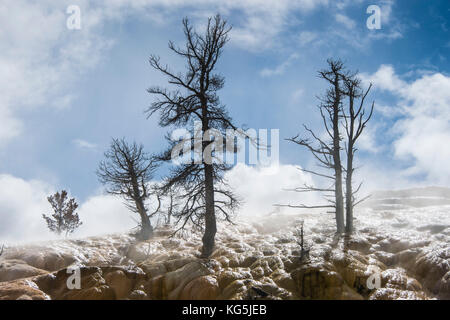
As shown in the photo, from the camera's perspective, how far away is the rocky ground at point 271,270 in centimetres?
756

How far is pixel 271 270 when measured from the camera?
8.85m

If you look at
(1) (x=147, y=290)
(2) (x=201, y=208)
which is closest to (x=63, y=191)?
(2) (x=201, y=208)

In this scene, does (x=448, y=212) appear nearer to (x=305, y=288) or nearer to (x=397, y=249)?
(x=397, y=249)

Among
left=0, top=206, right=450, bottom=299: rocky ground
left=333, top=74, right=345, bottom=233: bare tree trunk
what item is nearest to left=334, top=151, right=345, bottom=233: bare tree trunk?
left=333, top=74, right=345, bottom=233: bare tree trunk

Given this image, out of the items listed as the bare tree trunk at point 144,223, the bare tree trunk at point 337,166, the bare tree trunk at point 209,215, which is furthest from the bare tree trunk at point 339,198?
the bare tree trunk at point 144,223

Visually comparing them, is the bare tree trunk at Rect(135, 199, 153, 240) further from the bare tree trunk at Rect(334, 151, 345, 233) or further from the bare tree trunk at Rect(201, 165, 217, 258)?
the bare tree trunk at Rect(334, 151, 345, 233)

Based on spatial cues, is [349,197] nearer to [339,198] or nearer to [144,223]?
[339,198]

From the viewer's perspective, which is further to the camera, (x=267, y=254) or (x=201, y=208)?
(x=201, y=208)

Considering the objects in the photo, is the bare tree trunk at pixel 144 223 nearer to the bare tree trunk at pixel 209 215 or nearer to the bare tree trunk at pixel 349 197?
the bare tree trunk at pixel 209 215

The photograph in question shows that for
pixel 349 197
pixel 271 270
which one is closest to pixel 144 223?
pixel 271 270

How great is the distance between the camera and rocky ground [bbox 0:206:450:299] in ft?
24.8

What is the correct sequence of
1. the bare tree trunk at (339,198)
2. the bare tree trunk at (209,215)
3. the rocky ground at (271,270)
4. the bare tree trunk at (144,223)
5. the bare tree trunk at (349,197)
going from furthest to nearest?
the bare tree trunk at (144,223) → the bare tree trunk at (339,198) → the bare tree trunk at (349,197) → the bare tree trunk at (209,215) → the rocky ground at (271,270)

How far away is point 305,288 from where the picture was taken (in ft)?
25.2
